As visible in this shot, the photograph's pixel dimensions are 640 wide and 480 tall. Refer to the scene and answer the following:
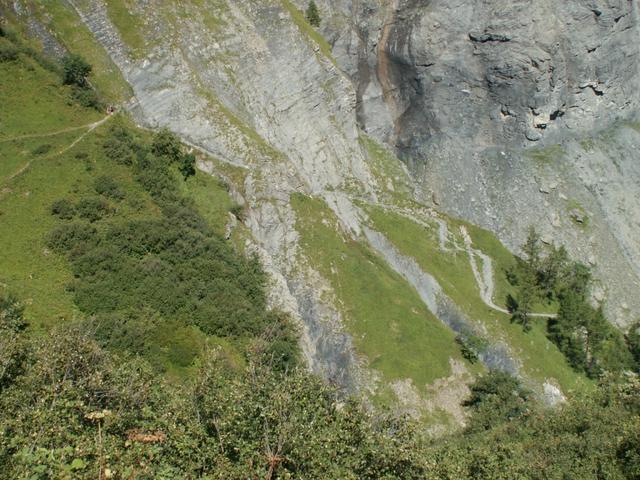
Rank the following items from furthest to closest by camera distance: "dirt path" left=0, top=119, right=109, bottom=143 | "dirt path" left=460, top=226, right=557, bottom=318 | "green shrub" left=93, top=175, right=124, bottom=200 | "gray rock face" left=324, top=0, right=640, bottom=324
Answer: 1. "gray rock face" left=324, top=0, right=640, bottom=324
2. "dirt path" left=460, top=226, right=557, bottom=318
3. "dirt path" left=0, top=119, right=109, bottom=143
4. "green shrub" left=93, top=175, right=124, bottom=200

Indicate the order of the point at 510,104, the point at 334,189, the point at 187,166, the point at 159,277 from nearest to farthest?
the point at 159,277, the point at 187,166, the point at 334,189, the point at 510,104

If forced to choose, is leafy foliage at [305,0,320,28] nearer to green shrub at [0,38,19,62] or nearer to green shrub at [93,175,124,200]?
green shrub at [0,38,19,62]

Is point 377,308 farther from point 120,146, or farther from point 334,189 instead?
point 120,146

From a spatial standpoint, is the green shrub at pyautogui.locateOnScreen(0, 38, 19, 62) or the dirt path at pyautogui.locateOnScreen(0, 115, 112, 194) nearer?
the dirt path at pyautogui.locateOnScreen(0, 115, 112, 194)

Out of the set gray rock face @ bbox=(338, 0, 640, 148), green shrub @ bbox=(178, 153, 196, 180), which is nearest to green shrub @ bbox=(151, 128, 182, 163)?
green shrub @ bbox=(178, 153, 196, 180)

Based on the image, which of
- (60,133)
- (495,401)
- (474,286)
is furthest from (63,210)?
(474,286)

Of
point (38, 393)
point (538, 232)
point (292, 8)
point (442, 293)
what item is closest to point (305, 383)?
point (38, 393)
